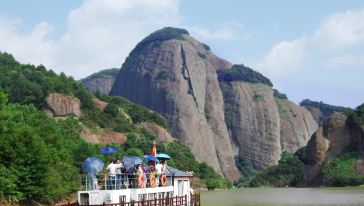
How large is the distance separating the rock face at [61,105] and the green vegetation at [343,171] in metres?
61.8

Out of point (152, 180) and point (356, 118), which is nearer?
point (152, 180)

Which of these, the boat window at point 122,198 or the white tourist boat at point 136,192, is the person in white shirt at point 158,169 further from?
the boat window at point 122,198

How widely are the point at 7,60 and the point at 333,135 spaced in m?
88.8

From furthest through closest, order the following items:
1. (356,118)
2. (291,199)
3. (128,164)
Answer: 1. (356,118)
2. (291,199)
3. (128,164)

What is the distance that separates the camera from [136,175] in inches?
1507

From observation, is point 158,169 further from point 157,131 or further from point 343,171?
point 157,131

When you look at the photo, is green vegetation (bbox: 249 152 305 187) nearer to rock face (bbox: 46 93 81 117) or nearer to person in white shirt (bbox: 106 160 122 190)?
rock face (bbox: 46 93 81 117)

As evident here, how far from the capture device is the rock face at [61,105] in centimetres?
12056

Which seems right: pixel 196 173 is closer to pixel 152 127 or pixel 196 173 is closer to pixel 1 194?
pixel 152 127

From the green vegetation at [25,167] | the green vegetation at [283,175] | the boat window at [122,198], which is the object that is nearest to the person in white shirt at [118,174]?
the boat window at [122,198]

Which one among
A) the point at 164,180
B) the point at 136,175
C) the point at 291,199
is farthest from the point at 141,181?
the point at 291,199

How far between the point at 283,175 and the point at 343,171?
35.8m

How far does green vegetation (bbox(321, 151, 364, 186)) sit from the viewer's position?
435 feet

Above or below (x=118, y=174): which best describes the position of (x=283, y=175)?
below
